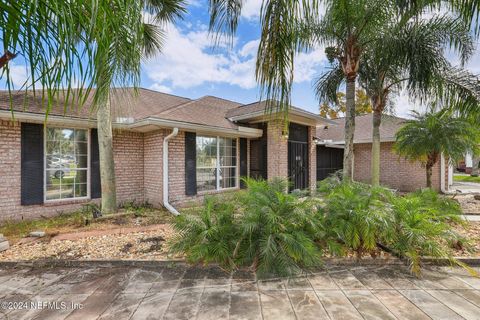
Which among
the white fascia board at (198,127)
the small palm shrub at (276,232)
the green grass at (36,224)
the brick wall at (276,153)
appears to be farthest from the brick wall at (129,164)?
the small palm shrub at (276,232)

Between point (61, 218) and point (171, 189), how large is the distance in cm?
284

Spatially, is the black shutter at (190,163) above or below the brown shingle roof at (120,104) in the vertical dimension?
below

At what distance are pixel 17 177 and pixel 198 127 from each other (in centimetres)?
467

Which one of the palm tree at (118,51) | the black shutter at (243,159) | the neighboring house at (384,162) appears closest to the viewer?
the palm tree at (118,51)

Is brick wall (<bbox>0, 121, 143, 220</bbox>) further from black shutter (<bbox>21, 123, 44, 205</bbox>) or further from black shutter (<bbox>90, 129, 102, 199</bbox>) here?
black shutter (<bbox>90, 129, 102, 199</bbox>)

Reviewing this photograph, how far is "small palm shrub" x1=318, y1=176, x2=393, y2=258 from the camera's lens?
3.49m

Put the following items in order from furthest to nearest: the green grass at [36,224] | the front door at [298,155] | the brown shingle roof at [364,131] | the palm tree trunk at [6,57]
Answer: the brown shingle roof at [364,131] → the front door at [298,155] → the green grass at [36,224] → the palm tree trunk at [6,57]

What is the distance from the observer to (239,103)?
41.8 feet

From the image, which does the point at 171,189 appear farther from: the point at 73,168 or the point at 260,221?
the point at 260,221

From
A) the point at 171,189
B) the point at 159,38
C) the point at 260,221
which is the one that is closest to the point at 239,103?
the point at 159,38

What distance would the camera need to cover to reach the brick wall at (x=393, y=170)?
1212 centimetres

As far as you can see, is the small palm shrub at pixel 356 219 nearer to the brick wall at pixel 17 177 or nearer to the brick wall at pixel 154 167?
the brick wall at pixel 154 167

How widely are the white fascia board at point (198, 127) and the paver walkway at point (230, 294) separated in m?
4.03

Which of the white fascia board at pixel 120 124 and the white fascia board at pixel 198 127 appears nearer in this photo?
the white fascia board at pixel 120 124
